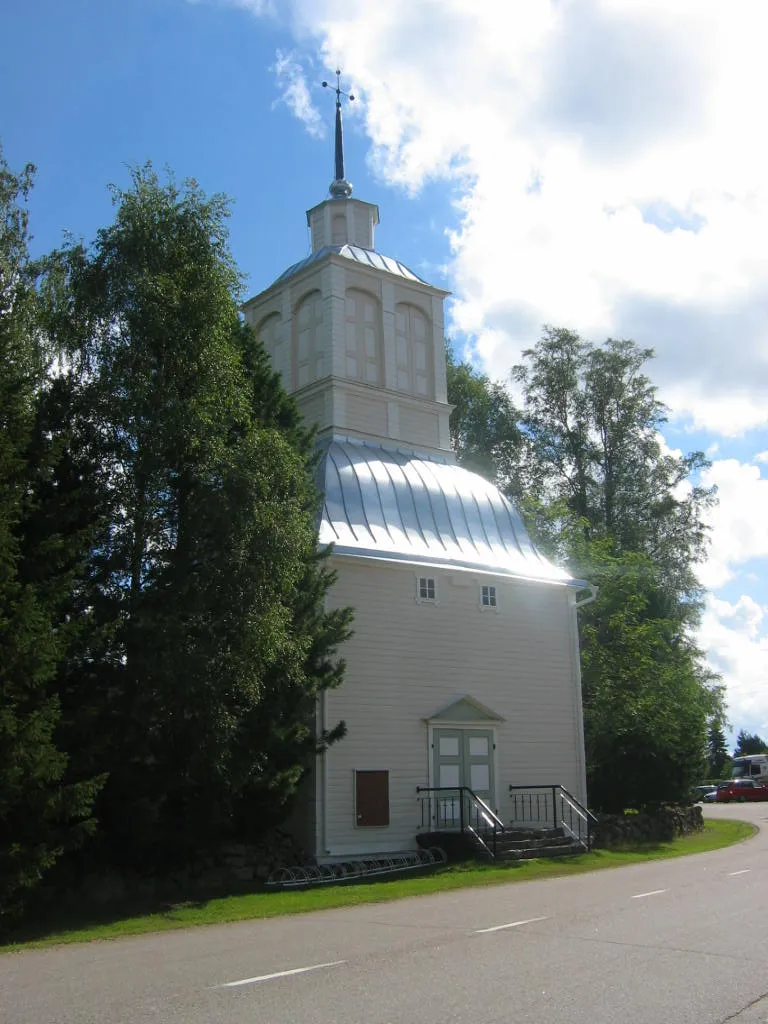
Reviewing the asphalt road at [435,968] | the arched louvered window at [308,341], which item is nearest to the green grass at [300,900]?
the asphalt road at [435,968]

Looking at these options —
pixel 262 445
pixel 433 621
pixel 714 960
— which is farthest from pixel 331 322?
pixel 714 960

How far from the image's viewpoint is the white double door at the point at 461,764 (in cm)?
2073

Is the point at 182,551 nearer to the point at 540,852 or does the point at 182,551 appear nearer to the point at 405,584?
the point at 405,584

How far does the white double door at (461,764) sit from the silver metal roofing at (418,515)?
3559 millimetres

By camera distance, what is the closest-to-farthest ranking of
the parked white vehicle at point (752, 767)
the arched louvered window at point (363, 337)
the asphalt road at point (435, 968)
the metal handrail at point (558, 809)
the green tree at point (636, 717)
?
1. the asphalt road at point (435, 968)
2. the metal handrail at point (558, 809)
3. the arched louvered window at point (363, 337)
4. the green tree at point (636, 717)
5. the parked white vehicle at point (752, 767)

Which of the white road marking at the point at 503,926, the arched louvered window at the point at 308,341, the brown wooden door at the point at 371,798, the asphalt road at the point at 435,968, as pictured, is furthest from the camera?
the arched louvered window at the point at 308,341

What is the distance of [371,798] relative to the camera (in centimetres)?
1939

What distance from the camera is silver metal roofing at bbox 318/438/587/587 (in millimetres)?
21047

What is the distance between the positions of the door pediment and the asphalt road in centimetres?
722

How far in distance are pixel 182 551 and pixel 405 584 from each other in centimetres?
715

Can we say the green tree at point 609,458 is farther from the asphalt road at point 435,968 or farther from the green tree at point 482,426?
the asphalt road at point 435,968

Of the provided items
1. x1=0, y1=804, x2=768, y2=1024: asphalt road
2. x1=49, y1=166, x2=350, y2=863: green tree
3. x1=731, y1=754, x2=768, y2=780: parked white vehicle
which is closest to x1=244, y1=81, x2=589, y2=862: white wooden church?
x1=49, y1=166, x2=350, y2=863: green tree

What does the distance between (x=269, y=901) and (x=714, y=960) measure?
730cm

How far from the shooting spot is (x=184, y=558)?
1485cm
